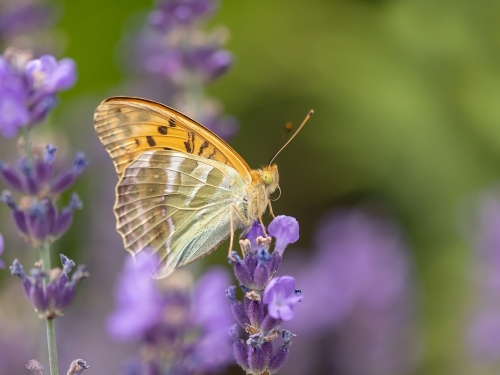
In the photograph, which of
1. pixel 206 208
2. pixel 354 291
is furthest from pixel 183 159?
pixel 354 291

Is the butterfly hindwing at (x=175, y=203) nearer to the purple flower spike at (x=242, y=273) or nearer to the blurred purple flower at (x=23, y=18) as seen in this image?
the purple flower spike at (x=242, y=273)

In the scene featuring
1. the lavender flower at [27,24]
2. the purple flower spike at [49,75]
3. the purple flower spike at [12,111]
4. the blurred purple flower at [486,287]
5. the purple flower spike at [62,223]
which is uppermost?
the lavender flower at [27,24]

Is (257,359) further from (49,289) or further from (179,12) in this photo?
(179,12)

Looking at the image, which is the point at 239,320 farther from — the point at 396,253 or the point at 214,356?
the point at 396,253

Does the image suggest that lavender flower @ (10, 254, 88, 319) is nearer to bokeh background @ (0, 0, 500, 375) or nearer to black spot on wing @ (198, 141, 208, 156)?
black spot on wing @ (198, 141, 208, 156)

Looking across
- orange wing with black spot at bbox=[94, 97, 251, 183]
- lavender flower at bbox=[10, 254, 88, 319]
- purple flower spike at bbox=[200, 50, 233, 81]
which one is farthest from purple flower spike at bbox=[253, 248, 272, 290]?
purple flower spike at bbox=[200, 50, 233, 81]

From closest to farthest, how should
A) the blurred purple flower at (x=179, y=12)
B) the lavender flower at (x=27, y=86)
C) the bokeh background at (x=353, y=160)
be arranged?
the lavender flower at (x=27, y=86), the blurred purple flower at (x=179, y=12), the bokeh background at (x=353, y=160)

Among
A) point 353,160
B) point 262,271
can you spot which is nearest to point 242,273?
point 262,271

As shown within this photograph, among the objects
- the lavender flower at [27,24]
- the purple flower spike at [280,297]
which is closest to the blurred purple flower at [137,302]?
the purple flower spike at [280,297]
